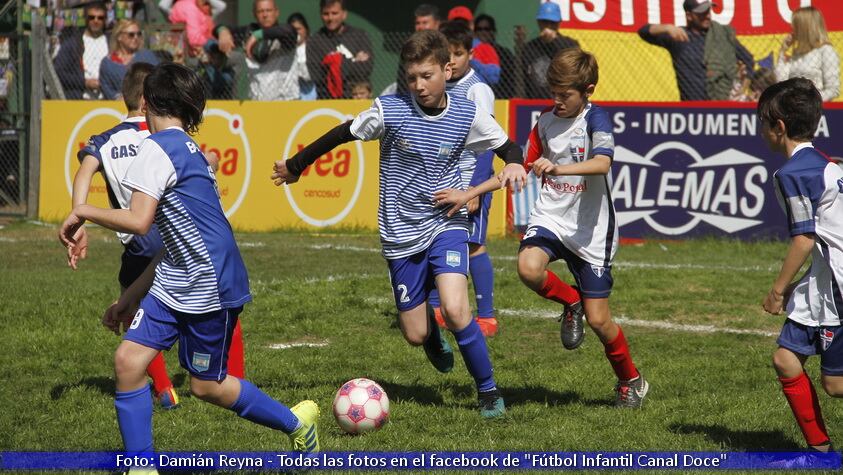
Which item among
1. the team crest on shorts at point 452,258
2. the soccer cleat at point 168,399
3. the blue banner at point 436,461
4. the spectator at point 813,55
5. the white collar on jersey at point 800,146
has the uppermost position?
the spectator at point 813,55

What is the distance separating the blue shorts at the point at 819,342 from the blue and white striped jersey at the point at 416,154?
74.4 inches

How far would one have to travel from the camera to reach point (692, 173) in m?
13.1

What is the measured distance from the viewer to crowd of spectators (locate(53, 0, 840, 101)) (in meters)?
13.1

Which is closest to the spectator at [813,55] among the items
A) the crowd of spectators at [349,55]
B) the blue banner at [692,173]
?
the crowd of spectators at [349,55]

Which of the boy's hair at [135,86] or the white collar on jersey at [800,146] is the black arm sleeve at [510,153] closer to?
the white collar on jersey at [800,146]

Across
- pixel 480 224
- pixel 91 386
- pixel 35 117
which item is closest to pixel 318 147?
pixel 91 386

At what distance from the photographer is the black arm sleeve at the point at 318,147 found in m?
6.00

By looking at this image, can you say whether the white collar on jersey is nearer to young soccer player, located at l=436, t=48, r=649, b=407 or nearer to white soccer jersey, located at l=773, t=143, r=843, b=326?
white soccer jersey, located at l=773, t=143, r=843, b=326

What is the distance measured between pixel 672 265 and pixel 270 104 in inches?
223

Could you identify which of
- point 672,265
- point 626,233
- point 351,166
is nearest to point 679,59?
point 626,233

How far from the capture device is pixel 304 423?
16.9 ft

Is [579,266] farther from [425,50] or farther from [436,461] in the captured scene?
[436,461]

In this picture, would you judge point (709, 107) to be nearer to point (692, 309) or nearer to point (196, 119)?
point (692, 309)

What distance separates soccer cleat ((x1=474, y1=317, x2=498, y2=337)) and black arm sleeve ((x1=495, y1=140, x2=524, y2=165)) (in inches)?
92.9
